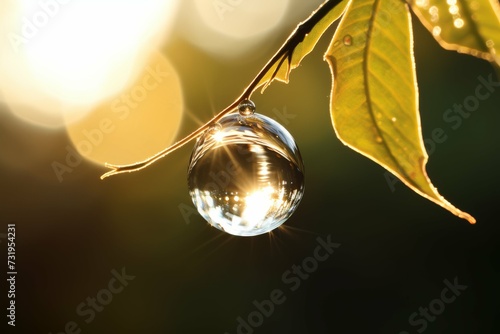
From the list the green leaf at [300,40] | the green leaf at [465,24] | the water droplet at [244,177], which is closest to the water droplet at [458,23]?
the green leaf at [465,24]

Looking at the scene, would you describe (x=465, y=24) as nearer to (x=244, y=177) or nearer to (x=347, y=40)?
(x=347, y=40)

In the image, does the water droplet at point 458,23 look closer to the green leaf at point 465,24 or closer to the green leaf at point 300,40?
the green leaf at point 465,24

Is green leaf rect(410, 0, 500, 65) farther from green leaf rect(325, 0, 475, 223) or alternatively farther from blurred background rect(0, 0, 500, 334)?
blurred background rect(0, 0, 500, 334)

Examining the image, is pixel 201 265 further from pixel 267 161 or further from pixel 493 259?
pixel 267 161

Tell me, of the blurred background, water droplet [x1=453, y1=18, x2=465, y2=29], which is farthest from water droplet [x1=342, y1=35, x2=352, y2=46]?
the blurred background

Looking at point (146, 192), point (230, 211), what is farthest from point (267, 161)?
point (146, 192)

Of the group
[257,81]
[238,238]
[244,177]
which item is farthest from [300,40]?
[238,238]
